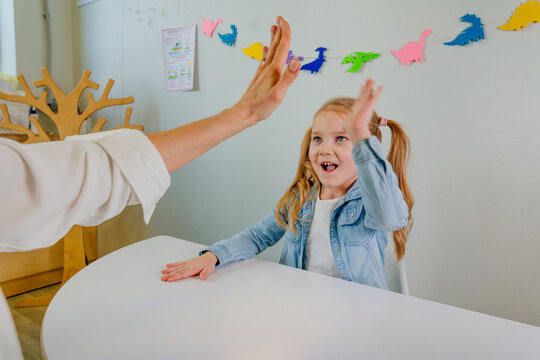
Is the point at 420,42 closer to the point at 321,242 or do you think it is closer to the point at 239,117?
the point at 321,242

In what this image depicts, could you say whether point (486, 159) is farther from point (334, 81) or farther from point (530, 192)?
point (334, 81)

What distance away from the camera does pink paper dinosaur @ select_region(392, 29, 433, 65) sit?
1.45 metres

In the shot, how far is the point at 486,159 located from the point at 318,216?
67 centimetres

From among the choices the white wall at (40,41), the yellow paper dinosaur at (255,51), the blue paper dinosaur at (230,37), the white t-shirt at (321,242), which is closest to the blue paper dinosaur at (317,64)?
the yellow paper dinosaur at (255,51)

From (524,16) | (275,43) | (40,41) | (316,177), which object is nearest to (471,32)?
(524,16)

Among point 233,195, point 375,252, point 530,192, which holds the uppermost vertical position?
point 530,192

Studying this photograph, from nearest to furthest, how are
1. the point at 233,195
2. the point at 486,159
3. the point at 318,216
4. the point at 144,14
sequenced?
the point at 318,216 → the point at 486,159 → the point at 233,195 → the point at 144,14

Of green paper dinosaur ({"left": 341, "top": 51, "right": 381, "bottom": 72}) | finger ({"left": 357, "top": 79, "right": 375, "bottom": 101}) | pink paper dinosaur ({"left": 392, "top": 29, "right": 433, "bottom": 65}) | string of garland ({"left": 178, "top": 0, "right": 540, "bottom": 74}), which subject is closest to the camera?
finger ({"left": 357, "top": 79, "right": 375, "bottom": 101})

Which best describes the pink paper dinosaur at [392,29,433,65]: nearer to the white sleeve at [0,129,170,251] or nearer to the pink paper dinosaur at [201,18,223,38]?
the pink paper dinosaur at [201,18,223,38]

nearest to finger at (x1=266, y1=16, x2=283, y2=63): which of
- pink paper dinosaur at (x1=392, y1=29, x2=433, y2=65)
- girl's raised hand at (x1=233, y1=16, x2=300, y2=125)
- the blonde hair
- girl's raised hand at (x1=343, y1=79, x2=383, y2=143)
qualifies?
girl's raised hand at (x1=233, y1=16, x2=300, y2=125)

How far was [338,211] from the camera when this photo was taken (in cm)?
113

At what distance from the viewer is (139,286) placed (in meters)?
0.81

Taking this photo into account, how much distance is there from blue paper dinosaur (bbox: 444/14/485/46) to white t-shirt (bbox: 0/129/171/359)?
1.35 metres

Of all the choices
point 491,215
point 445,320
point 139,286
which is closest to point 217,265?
point 139,286
